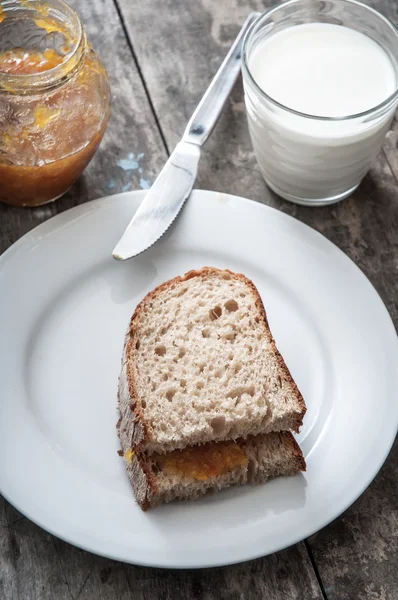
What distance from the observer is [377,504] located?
180 centimetres

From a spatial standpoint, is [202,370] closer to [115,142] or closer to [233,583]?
[233,583]

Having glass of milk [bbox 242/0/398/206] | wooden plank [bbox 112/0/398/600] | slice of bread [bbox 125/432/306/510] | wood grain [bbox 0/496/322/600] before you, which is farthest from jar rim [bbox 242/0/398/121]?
wood grain [bbox 0/496/322/600]

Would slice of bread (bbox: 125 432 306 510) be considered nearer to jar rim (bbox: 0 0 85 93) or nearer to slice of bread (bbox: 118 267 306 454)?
slice of bread (bbox: 118 267 306 454)

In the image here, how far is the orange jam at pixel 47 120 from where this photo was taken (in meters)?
1.89

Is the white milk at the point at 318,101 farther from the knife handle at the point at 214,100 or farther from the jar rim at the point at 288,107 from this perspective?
the knife handle at the point at 214,100

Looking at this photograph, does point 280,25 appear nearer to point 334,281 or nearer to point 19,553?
point 334,281

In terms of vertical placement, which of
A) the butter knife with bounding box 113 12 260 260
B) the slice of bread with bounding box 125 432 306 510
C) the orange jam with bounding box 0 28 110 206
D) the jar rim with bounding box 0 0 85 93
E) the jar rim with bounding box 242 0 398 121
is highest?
the jar rim with bounding box 0 0 85 93

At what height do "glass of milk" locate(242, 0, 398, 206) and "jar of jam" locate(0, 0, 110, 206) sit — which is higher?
"jar of jam" locate(0, 0, 110, 206)

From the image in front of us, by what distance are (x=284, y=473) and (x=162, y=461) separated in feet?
0.97

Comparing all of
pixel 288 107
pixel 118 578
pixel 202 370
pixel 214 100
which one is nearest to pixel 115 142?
pixel 214 100

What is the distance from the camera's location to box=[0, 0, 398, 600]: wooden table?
1.67 metres

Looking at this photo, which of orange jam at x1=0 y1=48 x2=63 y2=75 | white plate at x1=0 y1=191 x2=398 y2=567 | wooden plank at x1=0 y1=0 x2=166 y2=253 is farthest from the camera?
wooden plank at x1=0 y1=0 x2=166 y2=253

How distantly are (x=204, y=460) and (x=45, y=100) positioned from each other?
3.40ft

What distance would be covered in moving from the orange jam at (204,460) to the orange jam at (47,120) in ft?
2.87
